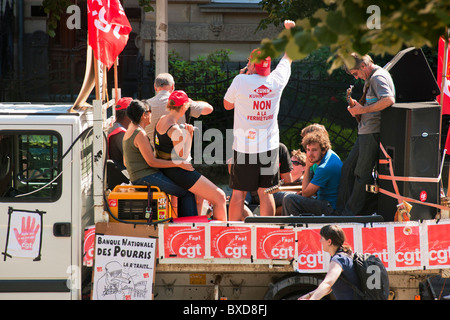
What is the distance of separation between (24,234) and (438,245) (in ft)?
9.84

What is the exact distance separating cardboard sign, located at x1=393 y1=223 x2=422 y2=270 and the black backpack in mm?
206

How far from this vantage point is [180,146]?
5344 mm

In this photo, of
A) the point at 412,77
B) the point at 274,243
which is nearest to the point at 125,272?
the point at 274,243

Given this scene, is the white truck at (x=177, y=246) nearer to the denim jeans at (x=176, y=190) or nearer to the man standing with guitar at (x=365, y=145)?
the denim jeans at (x=176, y=190)

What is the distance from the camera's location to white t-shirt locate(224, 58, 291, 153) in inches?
221

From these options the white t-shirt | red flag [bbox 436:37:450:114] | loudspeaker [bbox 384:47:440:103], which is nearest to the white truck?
the white t-shirt

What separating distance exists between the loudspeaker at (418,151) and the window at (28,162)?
2.59 metres

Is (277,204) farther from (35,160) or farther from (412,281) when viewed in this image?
(35,160)

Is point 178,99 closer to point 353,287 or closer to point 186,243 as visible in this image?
point 186,243

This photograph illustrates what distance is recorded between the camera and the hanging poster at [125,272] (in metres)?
4.67
